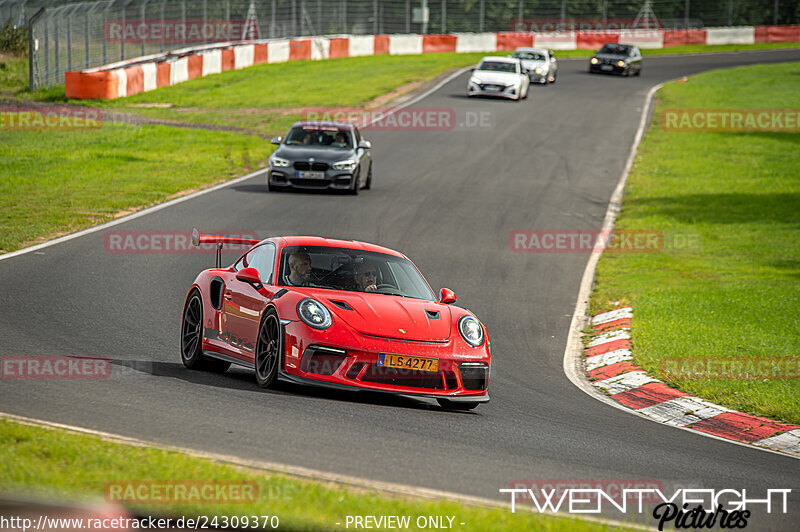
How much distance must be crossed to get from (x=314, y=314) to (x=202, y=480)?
3.20 m

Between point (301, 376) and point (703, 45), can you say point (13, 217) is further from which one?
point (703, 45)

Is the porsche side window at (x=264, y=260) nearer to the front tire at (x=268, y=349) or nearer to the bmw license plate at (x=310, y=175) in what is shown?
the front tire at (x=268, y=349)

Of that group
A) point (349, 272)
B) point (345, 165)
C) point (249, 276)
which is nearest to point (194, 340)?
point (249, 276)

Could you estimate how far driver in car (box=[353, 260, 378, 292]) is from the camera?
9914mm

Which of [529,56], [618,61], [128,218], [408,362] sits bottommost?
[128,218]

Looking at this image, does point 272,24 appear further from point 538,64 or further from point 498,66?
point 498,66

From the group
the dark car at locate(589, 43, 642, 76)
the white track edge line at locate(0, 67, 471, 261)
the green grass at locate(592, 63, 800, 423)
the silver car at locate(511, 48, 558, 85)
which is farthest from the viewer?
the dark car at locate(589, 43, 642, 76)

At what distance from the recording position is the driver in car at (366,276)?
9914 mm

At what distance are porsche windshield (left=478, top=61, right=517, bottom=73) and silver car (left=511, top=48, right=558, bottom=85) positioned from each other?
561 cm

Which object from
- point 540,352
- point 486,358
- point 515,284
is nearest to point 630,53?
point 515,284

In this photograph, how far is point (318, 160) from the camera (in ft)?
75.4

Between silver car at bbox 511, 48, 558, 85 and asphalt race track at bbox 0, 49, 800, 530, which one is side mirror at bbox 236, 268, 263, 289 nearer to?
A: asphalt race track at bbox 0, 49, 800, 530

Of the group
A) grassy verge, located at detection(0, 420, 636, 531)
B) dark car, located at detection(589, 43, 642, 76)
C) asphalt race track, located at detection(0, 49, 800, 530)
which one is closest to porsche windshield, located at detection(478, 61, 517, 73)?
dark car, located at detection(589, 43, 642, 76)

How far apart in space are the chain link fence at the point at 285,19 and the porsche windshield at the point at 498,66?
1295 cm
